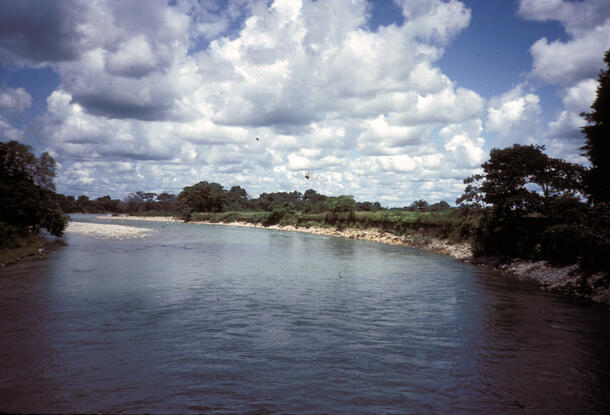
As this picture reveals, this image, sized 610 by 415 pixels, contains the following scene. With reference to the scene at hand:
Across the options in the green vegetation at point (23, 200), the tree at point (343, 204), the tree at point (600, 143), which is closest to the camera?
the tree at point (600, 143)

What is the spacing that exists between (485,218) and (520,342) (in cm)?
2509

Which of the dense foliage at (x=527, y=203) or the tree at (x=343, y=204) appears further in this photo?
the tree at (x=343, y=204)

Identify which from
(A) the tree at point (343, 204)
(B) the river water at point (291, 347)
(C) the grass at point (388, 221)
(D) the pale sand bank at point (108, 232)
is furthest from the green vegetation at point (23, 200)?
(A) the tree at point (343, 204)

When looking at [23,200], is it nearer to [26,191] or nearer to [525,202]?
[26,191]

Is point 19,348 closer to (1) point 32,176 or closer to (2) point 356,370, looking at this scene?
(2) point 356,370

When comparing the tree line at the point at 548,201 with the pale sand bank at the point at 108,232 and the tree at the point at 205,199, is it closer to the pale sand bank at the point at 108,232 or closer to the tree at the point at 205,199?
the pale sand bank at the point at 108,232

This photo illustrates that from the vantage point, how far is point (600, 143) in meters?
27.3

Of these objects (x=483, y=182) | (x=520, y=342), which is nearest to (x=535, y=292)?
(x=520, y=342)

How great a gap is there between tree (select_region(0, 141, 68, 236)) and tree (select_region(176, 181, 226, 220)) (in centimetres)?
9316

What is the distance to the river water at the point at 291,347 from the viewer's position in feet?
28.2

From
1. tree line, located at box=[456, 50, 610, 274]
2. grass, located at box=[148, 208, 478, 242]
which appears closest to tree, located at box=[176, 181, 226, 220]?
grass, located at box=[148, 208, 478, 242]

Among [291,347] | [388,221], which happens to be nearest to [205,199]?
[388,221]

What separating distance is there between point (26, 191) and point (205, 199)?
10367cm

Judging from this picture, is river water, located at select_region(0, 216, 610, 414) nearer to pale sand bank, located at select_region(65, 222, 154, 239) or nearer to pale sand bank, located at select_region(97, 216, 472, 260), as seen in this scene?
pale sand bank, located at select_region(97, 216, 472, 260)
